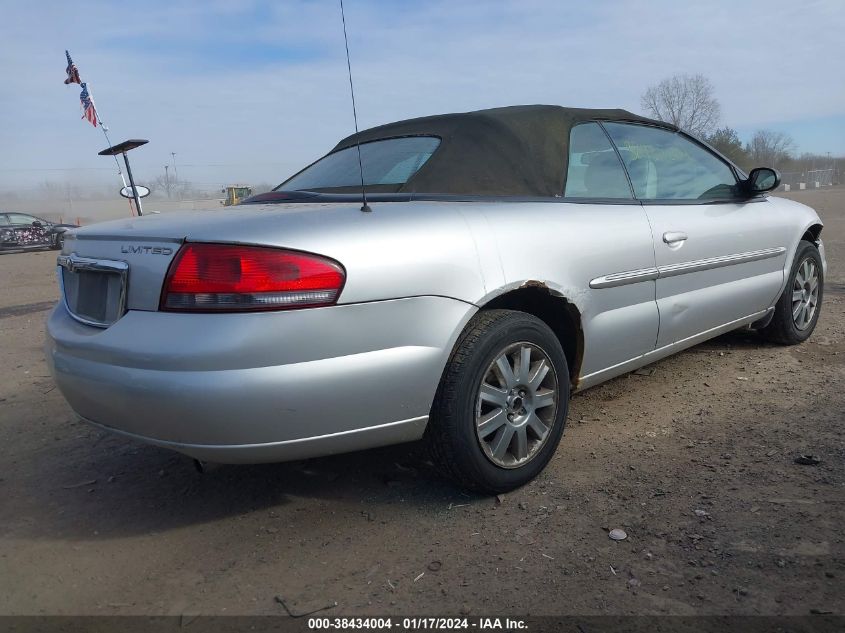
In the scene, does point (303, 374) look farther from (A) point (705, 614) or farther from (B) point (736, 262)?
(B) point (736, 262)

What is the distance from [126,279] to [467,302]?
1.21m

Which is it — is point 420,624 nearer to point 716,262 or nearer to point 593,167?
point 593,167

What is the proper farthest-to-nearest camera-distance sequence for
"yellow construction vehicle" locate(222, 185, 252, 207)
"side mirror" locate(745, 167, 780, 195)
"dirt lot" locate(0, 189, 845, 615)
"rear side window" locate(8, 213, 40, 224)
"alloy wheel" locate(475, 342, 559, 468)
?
1. "rear side window" locate(8, 213, 40, 224)
2. "yellow construction vehicle" locate(222, 185, 252, 207)
3. "side mirror" locate(745, 167, 780, 195)
4. "alloy wheel" locate(475, 342, 559, 468)
5. "dirt lot" locate(0, 189, 845, 615)

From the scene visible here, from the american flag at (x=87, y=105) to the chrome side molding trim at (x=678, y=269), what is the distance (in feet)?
16.8

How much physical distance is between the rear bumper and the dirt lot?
0.42 m

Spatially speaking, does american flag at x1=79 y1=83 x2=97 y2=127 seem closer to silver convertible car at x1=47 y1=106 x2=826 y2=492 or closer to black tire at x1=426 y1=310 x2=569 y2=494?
silver convertible car at x1=47 y1=106 x2=826 y2=492

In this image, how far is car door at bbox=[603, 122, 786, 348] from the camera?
3.60m

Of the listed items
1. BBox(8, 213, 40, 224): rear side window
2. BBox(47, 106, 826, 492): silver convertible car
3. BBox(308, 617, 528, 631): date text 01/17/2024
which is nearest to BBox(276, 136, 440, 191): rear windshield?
BBox(47, 106, 826, 492): silver convertible car

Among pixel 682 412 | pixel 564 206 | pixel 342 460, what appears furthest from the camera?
pixel 682 412

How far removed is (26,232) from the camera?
20875 mm

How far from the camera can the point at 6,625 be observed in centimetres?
213

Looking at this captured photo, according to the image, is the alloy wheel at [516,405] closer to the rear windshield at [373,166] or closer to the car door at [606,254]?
Answer: the car door at [606,254]

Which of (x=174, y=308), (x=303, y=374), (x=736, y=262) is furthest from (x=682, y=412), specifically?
(x=174, y=308)

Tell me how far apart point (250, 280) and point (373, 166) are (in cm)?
135
